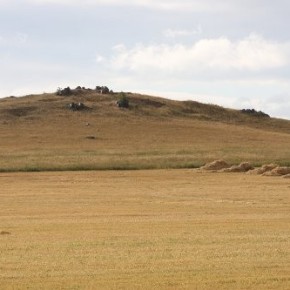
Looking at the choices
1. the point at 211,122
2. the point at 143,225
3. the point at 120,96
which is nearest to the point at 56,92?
the point at 120,96

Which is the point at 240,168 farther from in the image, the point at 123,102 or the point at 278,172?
the point at 123,102

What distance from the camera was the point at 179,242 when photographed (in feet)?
69.3

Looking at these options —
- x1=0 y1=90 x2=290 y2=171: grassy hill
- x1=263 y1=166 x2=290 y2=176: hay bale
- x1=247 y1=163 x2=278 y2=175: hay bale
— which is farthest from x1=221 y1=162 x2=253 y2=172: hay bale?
x1=0 y1=90 x2=290 y2=171: grassy hill

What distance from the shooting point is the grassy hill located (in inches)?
2547

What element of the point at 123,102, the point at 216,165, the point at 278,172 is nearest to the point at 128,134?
the point at 123,102

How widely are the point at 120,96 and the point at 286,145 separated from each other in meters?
27.4

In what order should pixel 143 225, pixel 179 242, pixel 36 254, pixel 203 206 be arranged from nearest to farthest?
pixel 36 254 < pixel 179 242 < pixel 143 225 < pixel 203 206

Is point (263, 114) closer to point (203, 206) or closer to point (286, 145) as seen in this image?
point (286, 145)

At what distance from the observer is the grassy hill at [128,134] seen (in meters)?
64.7

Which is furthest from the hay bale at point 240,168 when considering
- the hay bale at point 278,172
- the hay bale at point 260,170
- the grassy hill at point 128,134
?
the grassy hill at point 128,134

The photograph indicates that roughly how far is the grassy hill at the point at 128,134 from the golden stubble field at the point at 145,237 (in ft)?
66.1

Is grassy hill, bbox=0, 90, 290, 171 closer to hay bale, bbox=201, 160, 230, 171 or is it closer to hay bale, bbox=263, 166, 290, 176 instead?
hay bale, bbox=201, 160, 230, 171

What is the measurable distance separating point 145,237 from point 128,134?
63676 mm

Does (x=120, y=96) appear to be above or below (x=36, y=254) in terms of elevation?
above
